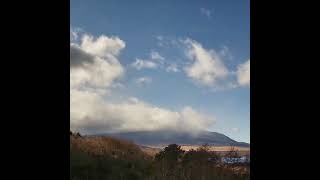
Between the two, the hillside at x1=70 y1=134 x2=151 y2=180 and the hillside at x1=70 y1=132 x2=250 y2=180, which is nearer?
the hillside at x1=70 y1=132 x2=250 y2=180

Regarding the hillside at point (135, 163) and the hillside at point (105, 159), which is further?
the hillside at point (105, 159)

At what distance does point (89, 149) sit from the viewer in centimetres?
671

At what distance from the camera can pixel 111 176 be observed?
20.2ft
